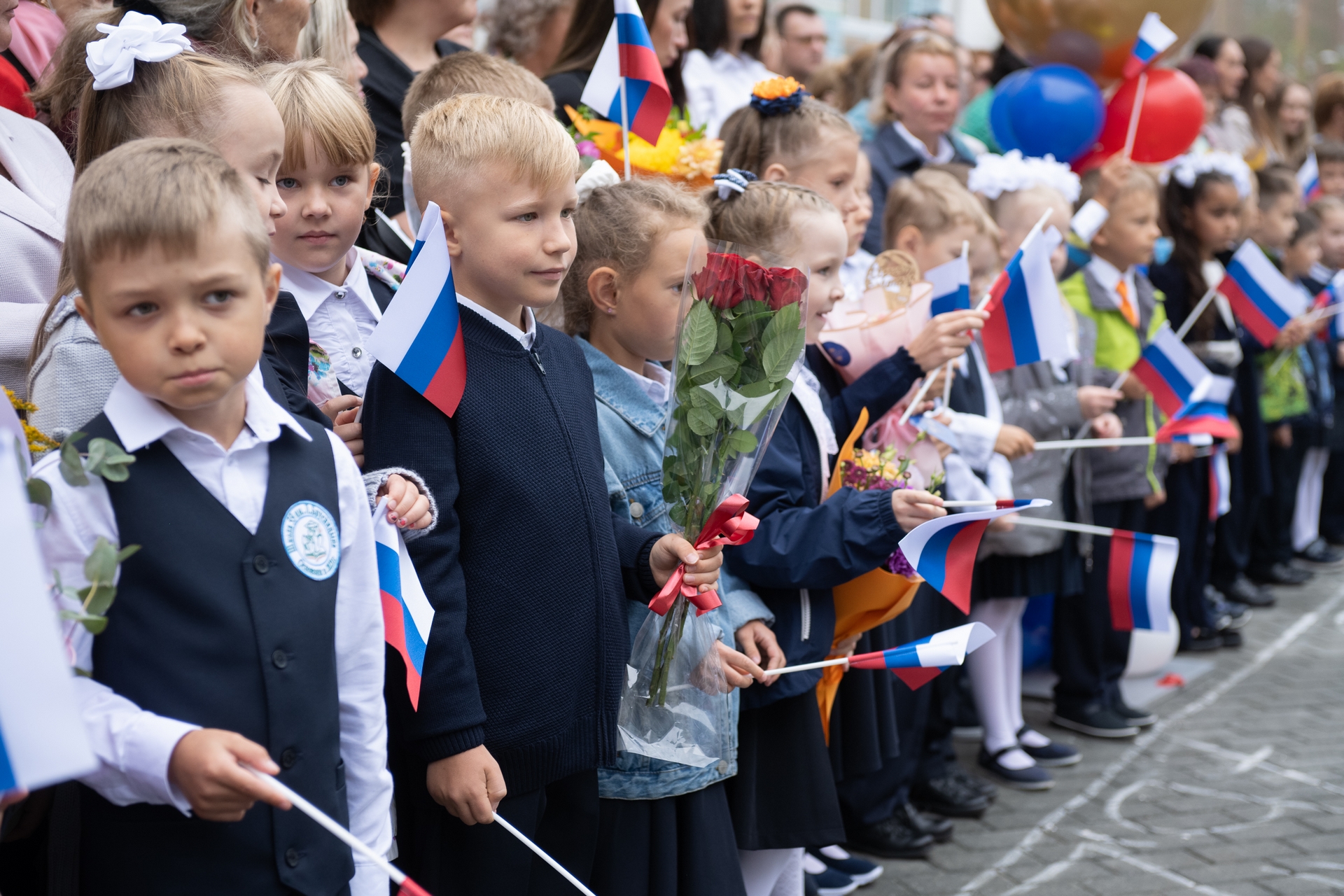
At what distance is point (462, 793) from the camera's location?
209 centimetres

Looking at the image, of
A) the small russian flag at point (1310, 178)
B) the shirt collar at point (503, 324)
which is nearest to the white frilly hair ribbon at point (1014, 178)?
the shirt collar at point (503, 324)

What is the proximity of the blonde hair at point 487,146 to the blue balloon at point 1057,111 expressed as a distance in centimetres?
402

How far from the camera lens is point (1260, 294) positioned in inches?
218

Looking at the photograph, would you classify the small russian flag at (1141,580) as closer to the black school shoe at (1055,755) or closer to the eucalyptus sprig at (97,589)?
the black school shoe at (1055,755)

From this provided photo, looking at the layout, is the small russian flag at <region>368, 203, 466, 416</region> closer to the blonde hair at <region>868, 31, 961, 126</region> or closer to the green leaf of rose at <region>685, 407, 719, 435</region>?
the green leaf of rose at <region>685, 407, 719, 435</region>

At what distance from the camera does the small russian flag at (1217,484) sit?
6.08 metres

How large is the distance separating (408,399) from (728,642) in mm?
979

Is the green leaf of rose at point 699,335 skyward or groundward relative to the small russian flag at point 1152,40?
groundward

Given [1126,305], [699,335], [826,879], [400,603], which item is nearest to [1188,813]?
[826,879]

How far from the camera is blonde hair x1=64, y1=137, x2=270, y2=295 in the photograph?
5.33ft

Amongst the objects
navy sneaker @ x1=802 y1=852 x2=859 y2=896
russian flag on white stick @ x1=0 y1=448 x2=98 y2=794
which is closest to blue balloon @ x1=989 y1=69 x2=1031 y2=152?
navy sneaker @ x1=802 y1=852 x2=859 y2=896

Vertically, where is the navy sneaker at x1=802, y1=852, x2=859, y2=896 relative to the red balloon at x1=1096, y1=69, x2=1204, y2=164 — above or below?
below

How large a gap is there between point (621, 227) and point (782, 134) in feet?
4.21

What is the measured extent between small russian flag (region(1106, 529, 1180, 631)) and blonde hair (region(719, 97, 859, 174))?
150 centimetres
